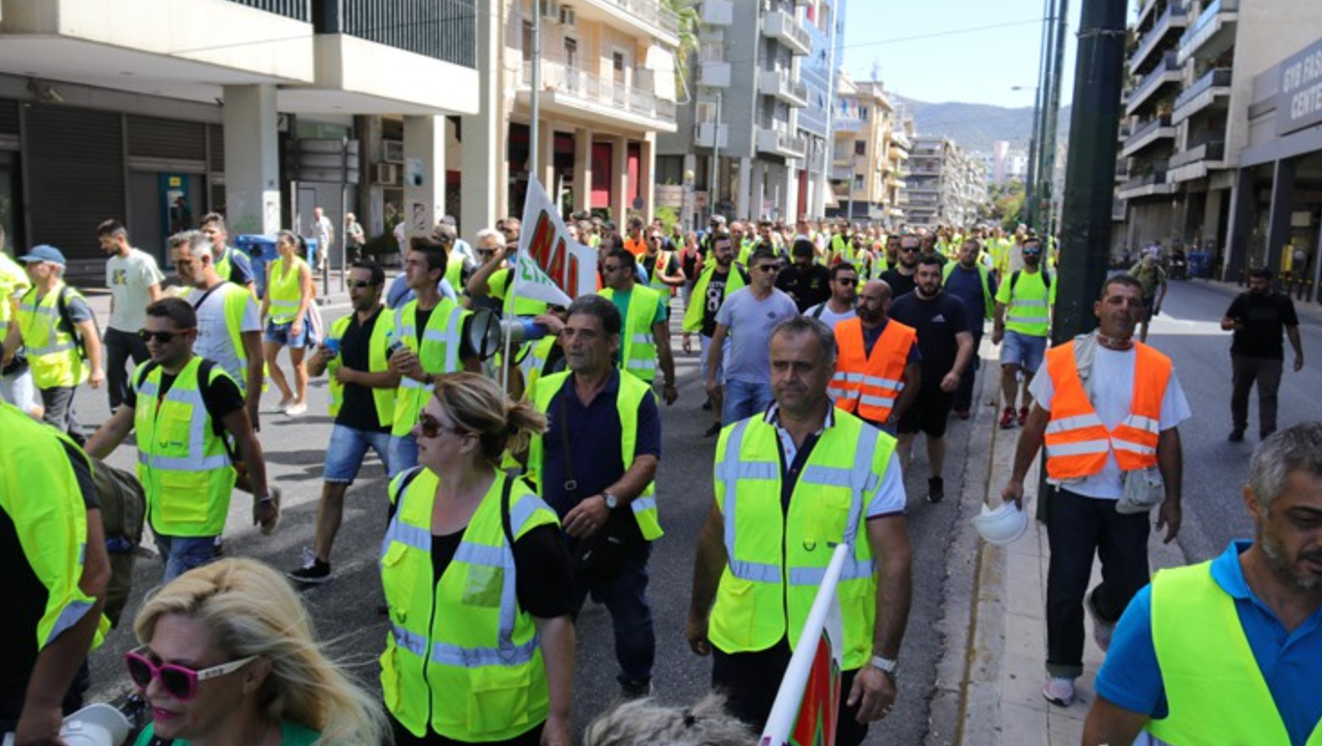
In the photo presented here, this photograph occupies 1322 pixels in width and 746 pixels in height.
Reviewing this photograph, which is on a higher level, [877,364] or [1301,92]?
[1301,92]

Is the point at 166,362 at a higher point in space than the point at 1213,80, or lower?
lower

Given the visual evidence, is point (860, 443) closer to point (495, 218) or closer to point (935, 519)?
point (935, 519)

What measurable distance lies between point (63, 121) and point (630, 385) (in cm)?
2362

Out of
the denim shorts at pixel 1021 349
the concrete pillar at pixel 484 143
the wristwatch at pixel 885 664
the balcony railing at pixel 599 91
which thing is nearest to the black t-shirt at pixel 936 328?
the denim shorts at pixel 1021 349

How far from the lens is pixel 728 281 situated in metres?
11.9

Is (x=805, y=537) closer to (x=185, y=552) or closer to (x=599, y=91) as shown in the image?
(x=185, y=552)

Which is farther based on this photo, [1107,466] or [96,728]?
[1107,466]

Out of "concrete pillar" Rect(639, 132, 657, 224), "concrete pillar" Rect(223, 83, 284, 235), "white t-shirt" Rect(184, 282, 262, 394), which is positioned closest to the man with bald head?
"white t-shirt" Rect(184, 282, 262, 394)

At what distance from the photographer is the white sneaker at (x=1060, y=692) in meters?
4.87

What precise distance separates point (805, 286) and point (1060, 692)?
6859mm

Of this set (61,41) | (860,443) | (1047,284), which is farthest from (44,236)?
(860,443)

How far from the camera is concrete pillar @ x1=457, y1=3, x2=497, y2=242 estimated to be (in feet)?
102

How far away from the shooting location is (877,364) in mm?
7363

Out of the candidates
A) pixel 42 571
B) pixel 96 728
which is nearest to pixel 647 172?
pixel 42 571
